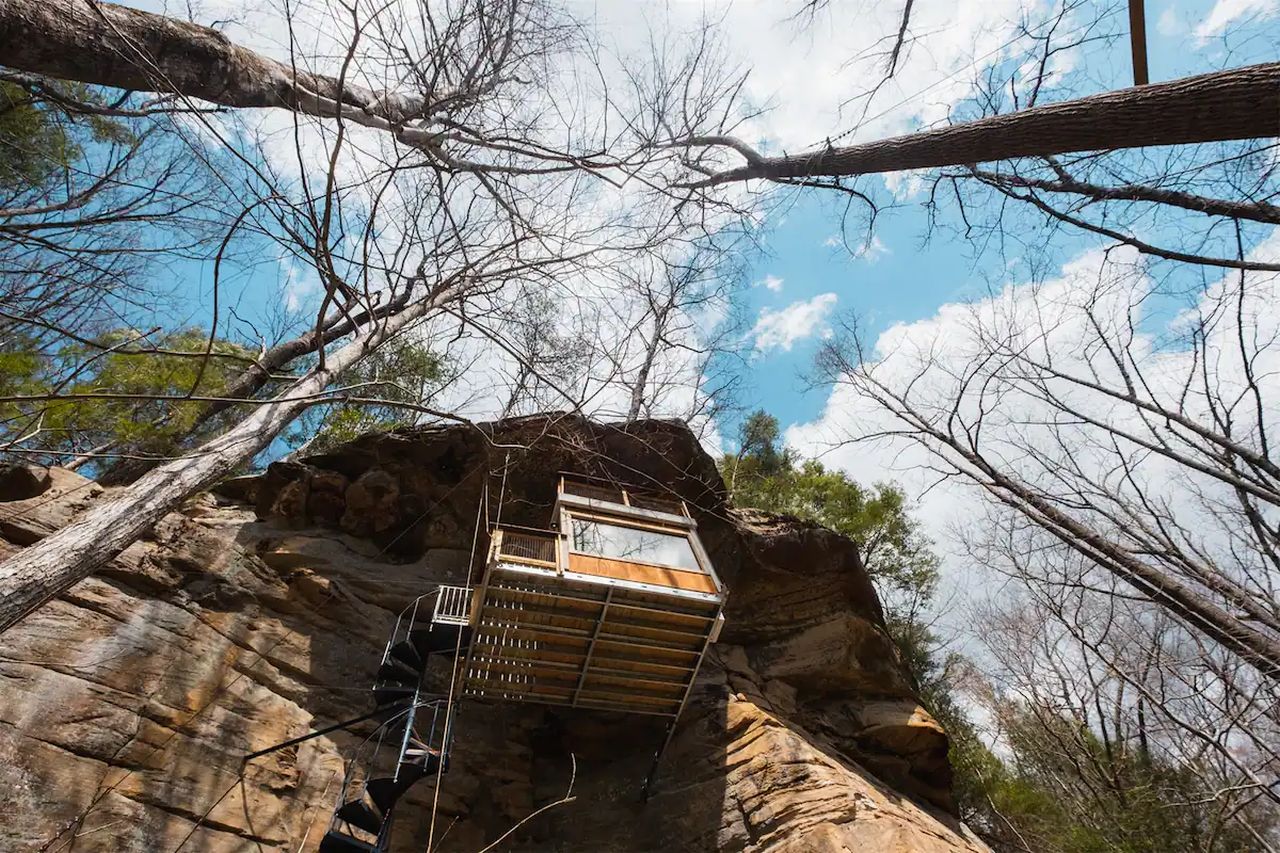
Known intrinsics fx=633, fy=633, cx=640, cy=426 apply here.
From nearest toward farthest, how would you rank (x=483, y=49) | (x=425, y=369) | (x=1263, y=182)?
(x=1263, y=182) < (x=483, y=49) < (x=425, y=369)

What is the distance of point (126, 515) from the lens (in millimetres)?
4656

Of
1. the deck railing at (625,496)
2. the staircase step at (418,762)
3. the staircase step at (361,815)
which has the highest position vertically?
the deck railing at (625,496)

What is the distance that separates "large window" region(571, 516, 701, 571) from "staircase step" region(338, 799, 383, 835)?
3051 millimetres

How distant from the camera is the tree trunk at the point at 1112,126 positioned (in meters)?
3.62

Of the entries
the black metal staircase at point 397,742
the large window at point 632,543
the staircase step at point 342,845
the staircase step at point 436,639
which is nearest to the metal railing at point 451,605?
the black metal staircase at point 397,742

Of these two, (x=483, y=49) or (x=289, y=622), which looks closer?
(x=483, y=49)

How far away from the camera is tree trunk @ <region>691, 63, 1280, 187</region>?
362 cm

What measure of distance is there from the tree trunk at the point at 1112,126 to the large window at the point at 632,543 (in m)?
4.54

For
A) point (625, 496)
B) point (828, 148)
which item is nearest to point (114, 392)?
point (625, 496)

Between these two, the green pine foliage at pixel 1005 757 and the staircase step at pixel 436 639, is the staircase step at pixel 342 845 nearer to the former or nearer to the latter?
the staircase step at pixel 436 639

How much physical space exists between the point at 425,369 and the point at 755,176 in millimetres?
8045

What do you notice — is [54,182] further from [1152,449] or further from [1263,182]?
[1152,449]

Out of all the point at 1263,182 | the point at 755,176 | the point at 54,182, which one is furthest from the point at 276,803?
the point at 1263,182

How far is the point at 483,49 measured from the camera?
21.2 feet
